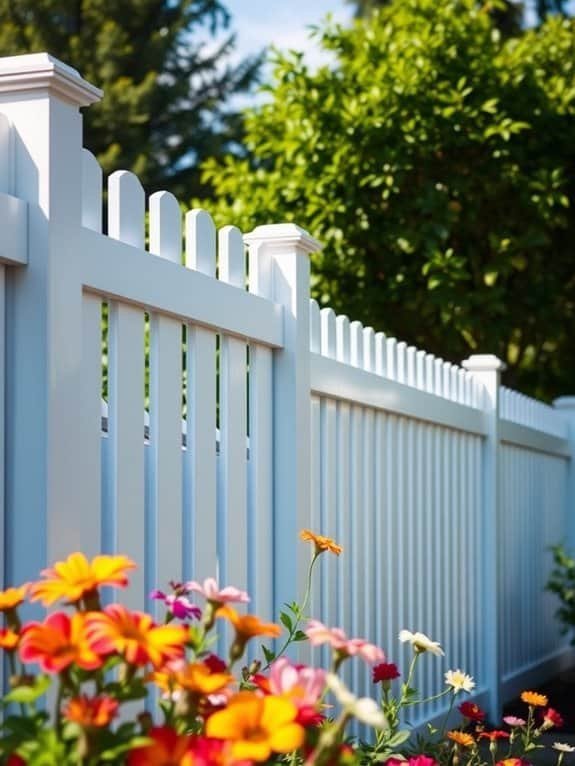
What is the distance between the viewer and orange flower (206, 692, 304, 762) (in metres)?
1.38

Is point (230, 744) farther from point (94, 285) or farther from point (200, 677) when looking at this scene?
point (94, 285)

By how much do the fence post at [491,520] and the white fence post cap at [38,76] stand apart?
3824mm

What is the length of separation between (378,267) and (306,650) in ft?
17.6

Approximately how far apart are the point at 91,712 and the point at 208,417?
150 centimetres

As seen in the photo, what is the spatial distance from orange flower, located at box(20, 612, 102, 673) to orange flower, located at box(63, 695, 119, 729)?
0.04 m

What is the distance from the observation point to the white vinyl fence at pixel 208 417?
222 centimetres

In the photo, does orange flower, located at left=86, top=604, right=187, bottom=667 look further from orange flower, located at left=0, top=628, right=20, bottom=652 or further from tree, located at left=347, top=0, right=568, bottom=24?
tree, located at left=347, top=0, right=568, bottom=24

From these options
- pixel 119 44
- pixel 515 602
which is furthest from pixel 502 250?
pixel 119 44

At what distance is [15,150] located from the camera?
88.8 inches

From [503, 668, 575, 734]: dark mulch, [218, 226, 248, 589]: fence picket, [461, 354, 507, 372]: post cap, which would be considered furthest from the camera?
[461, 354, 507, 372]: post cap

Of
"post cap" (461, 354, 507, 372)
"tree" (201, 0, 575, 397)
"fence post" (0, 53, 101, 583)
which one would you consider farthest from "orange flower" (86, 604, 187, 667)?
"tree" (201, 0, 575, 397)

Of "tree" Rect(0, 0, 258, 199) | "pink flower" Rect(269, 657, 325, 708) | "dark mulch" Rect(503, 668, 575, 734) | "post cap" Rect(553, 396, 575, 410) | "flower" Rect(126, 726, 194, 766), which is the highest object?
"tree" Rect(0, 0, 258, 199)

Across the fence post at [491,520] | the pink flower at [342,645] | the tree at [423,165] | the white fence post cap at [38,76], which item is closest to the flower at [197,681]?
the pink flower at [342,645]

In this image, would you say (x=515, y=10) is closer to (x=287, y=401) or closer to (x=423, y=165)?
(x=423, y=165)
